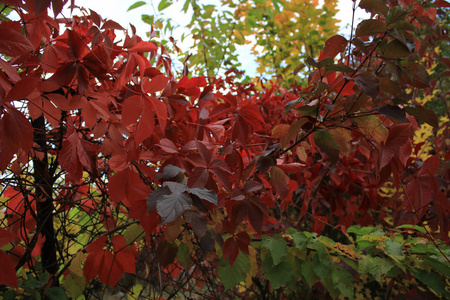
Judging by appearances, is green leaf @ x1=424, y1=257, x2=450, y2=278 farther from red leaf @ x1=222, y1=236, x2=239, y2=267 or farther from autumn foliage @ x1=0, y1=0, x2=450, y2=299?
red leaf @ x1=222, y1=236, x2=239, y2=267

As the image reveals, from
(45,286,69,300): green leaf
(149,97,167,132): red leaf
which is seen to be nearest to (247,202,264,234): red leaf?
(149,97,167,132): red leaf

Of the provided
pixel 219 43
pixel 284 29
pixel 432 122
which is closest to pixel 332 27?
pixel 284 29

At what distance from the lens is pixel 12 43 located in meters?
0.59

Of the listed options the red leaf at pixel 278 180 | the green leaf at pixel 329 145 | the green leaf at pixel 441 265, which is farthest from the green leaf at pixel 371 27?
the green leaf at pixel 441 265

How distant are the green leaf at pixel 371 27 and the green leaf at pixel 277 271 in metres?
0.75

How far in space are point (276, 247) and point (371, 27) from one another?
0.70 metres

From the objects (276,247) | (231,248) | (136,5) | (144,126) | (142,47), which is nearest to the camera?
(144,126)

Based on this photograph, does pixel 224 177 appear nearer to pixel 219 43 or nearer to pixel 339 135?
pixel 339 135

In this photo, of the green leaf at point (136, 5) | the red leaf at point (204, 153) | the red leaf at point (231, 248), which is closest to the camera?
the red leaf at point (204, 153)

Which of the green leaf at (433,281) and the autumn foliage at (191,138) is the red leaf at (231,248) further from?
the green leaf at (433,281)

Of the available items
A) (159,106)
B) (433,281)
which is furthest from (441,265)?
(159,106)

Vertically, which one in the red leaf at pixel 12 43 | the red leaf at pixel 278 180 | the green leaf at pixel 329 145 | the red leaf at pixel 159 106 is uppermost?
the red leaf at pixel 12 43

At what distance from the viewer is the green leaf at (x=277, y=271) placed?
1.06 metres

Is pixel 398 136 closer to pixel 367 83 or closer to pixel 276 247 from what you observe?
pixel 367 83
